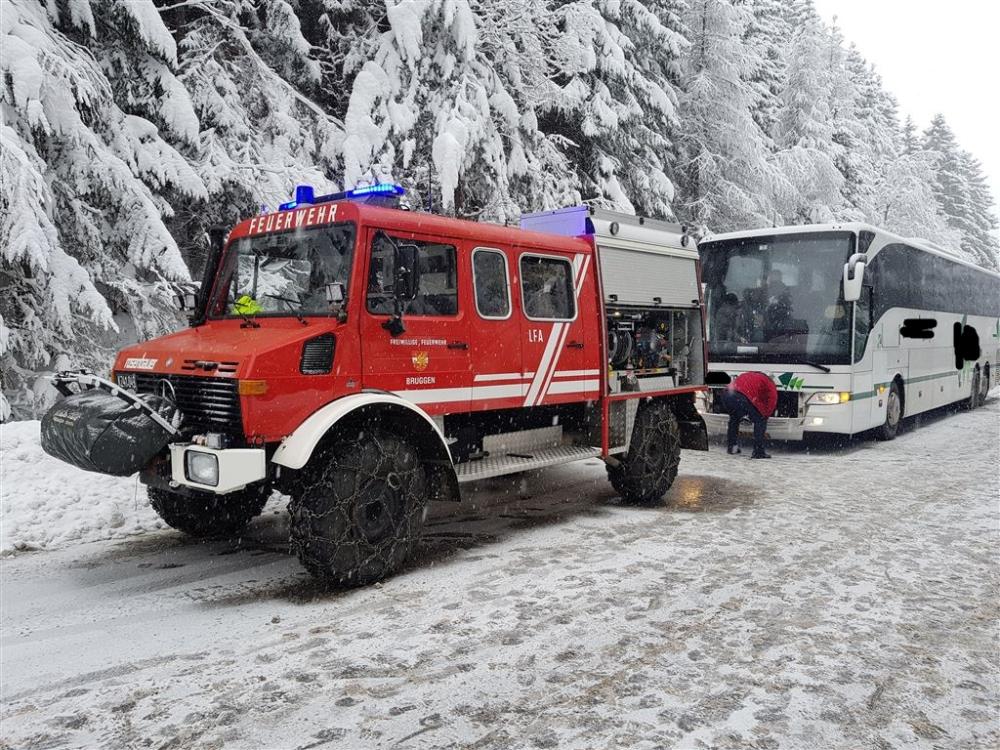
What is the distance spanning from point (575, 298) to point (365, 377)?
2.57 m

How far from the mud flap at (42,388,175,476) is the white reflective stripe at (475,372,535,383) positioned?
240 centimetres

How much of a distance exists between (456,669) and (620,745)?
1.05m

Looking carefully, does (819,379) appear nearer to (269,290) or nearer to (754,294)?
(754,294)

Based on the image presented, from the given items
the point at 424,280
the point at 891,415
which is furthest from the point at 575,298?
the point at 891,415

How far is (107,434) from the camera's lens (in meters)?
4.78

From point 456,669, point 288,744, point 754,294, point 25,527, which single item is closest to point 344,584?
point 456,669

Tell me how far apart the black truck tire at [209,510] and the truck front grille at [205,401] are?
1.19 meters

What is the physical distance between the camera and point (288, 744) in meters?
3.38

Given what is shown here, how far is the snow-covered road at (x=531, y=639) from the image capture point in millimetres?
3557

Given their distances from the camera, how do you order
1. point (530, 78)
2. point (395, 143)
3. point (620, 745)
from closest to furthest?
1. point (620, 745)
2. point (395, 143)
3. point (530, 78)

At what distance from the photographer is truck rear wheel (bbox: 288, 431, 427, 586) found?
515 cm

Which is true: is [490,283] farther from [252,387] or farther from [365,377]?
[252,387]

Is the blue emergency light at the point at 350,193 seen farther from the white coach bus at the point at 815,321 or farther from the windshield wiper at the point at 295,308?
the white coach bus at the point at 815,321

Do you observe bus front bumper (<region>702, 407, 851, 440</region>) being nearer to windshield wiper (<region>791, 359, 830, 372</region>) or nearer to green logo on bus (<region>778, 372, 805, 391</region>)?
green logo on bus (<region>778, 372, 805, 391</region>)
